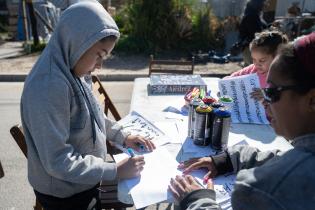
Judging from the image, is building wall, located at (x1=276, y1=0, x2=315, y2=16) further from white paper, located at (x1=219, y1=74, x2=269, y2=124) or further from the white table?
white paper, located at (x1=219, y1=74, x2=269, y2=124)

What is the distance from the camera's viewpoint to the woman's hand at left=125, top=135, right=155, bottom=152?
179cm

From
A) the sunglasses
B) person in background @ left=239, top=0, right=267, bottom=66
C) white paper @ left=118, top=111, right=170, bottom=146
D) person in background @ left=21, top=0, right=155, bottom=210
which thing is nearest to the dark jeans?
person in background @ left=21, top=0, right=155, bottom=210

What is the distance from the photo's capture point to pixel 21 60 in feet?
25.6

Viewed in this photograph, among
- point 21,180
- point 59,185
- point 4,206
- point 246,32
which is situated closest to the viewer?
point 59,185

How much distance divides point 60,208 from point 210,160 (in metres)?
0.74

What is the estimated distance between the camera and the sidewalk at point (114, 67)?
22.4ft

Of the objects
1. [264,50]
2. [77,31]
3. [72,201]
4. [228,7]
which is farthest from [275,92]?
[228,7]

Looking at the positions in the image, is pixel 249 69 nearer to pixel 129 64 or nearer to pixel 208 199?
pixel 208 199

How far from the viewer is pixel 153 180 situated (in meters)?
1.49

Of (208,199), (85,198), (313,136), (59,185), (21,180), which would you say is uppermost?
(313,136)

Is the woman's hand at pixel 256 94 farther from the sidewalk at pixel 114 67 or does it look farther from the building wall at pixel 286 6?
the building wall at pixel 286 6

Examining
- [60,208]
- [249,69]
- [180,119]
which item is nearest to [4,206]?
[60,208]

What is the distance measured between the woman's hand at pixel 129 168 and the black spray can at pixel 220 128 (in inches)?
16.2

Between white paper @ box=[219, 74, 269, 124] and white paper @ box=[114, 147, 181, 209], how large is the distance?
29.8 inches
